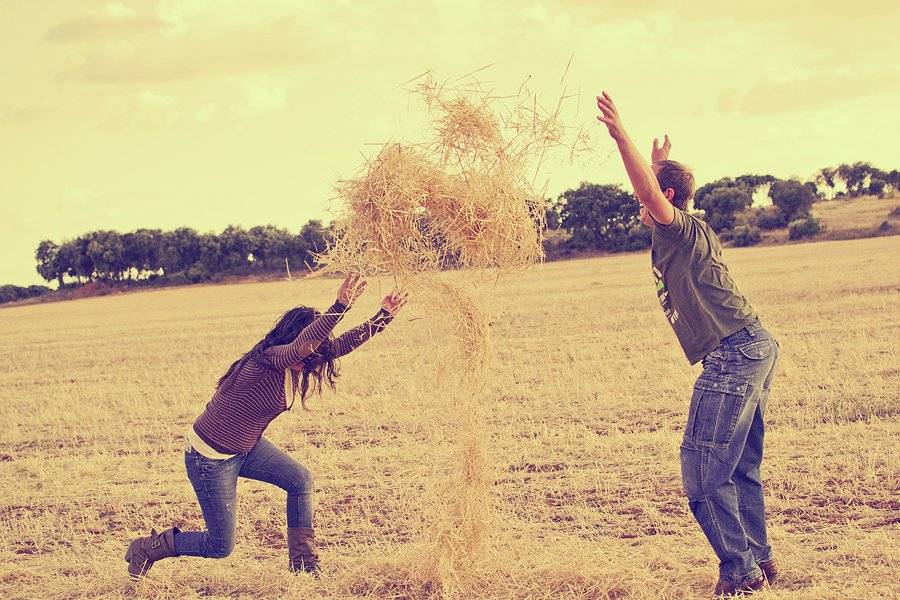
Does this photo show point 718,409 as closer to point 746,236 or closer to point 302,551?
point 302,551

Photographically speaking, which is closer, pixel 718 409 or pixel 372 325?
pixel 718 409

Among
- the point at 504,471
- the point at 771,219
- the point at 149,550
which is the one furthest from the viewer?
the point at 771,219

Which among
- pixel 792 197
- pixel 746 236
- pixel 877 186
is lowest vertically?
pixel 746 236

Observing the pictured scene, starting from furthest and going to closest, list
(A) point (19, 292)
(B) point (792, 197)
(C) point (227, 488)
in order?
(A) point (19, 292) < (B) point (792, 197) < (C) point (227, 488)

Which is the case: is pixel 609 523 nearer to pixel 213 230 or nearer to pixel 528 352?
pixel 528 352

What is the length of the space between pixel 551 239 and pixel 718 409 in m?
51.9

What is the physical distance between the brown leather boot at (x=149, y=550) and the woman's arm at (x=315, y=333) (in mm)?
1254

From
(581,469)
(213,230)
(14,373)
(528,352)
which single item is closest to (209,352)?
(14,373)

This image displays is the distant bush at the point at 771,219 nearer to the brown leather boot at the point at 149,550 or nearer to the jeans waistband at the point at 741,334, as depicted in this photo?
the jeans waistband at the point at 741,334

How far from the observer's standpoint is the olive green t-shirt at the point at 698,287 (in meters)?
4.53

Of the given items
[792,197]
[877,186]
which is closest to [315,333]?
[792,197]

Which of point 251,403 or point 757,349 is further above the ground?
point 757,349

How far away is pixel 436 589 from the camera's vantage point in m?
5.28

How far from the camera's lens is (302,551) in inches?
219
